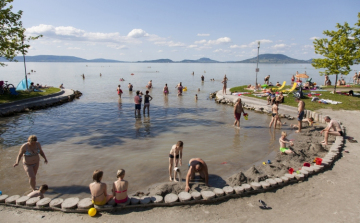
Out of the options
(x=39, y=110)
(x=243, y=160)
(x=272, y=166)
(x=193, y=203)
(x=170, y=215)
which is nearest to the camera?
(x=170, y=215)

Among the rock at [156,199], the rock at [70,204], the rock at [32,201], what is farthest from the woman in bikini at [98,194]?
the rock at [32,201]

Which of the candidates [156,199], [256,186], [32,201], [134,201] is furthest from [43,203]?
[256,186]

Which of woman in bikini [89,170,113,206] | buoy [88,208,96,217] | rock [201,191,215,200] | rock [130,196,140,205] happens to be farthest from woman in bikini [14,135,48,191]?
rock [201,191,215,200]

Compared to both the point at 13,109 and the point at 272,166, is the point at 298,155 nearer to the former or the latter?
the point at 272,166

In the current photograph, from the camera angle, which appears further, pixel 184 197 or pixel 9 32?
pixel 9 32

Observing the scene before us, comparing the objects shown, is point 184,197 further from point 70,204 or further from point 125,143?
point 125,143

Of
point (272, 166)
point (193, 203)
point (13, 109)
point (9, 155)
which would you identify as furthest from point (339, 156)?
point (13, 109)

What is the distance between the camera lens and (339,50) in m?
22.9

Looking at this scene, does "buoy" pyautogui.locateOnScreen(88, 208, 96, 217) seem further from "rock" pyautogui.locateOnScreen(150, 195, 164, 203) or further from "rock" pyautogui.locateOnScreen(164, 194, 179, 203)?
"rock" pyautogui.locateOnScreen(164, 194, 179, 203)

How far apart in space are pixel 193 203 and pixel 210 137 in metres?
6.90

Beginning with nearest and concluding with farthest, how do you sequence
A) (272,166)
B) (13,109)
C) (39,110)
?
(272,166)
(13,109)
(39,110)

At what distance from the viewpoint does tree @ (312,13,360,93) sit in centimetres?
2284

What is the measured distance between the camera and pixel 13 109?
1823cm

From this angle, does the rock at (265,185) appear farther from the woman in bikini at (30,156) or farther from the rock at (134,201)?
the woman in bikini at (30,156)
